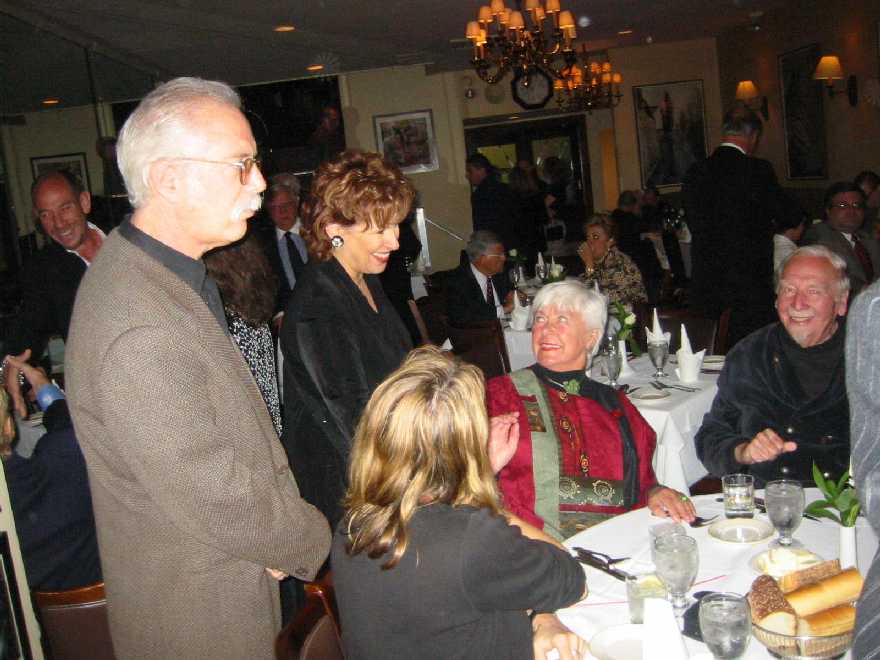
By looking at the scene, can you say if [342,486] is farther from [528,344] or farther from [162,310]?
[528,344]

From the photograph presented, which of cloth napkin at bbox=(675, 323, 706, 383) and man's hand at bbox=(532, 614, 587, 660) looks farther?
cloth napkin at bbox=(675, 323, 706, 383)

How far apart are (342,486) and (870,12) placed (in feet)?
27.8

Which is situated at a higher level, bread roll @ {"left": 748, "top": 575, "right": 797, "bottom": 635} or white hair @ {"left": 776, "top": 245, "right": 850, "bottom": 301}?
white hair @ {"left": 776, "top": 245, "right": 850, "bottom": 301}

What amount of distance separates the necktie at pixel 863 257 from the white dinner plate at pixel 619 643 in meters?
4.97

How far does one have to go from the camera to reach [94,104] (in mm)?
8094

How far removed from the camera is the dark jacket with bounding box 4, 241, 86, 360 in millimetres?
3596

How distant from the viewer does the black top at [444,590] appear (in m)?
1.36

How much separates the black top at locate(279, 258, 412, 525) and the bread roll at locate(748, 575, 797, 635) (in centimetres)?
107

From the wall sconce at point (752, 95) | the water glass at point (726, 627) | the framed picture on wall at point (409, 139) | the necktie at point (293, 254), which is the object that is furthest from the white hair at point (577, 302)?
the wall sconce at point (752, 95)

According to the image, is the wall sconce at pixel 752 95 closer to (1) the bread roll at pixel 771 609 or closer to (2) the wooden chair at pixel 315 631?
(1) the bread roll at pixel 771 609

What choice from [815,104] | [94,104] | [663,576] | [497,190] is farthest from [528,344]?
[815,104]

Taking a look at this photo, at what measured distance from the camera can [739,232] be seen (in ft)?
15.6

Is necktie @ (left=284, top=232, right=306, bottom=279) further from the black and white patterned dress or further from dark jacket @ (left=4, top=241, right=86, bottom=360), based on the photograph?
the black and white patterned dress

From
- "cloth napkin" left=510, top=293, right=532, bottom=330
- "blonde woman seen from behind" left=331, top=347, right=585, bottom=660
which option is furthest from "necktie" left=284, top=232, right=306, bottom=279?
"blonde woman seen from behind" left=331, top=347, right=585, bottom=660
